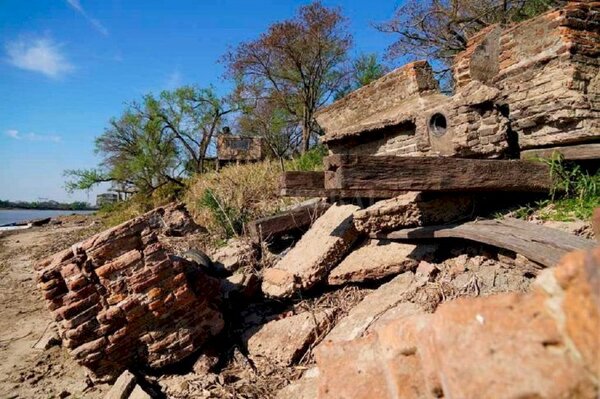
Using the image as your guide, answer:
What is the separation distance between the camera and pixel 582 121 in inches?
156

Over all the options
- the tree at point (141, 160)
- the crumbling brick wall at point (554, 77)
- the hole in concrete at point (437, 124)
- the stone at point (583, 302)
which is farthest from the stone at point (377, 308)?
the tree at point (141, 160)

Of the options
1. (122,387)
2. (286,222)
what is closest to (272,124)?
(286,222)

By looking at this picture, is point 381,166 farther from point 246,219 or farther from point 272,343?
point 246,219

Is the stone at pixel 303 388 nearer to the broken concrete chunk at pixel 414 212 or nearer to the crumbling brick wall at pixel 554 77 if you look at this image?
the broken concrete chunk at pixel 414 212

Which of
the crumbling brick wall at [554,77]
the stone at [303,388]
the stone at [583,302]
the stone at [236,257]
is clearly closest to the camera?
the stone at [583,302]

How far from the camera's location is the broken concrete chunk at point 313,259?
14.0ft

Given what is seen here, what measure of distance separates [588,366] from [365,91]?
25.7ft

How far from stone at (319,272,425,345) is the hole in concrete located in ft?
8.88

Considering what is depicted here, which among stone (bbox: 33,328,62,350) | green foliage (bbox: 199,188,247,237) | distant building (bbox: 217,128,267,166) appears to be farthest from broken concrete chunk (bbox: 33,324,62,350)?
distant building (bbox: 217,128,267,166)

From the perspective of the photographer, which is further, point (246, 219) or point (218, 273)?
point (246, 219)

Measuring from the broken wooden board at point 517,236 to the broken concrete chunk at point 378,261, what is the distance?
0.16 meters

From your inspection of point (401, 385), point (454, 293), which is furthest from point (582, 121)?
point (401, 385)

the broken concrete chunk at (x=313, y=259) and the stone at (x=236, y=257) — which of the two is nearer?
the broken concrete chunk at (x=313, y=259)

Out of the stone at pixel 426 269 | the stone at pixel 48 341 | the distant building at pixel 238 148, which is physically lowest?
the stone at pixel 48 341
